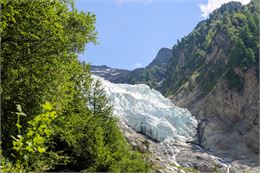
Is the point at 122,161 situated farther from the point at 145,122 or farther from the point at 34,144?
the point at 145,122

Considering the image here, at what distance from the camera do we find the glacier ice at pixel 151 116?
339 feet

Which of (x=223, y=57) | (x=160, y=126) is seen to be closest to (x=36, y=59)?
(x=160, y=126)

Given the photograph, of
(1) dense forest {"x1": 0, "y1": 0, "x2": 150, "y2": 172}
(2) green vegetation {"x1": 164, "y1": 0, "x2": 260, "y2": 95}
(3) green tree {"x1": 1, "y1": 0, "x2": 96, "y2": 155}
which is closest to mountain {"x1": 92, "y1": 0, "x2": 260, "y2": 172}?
(2) green vegetation {"x1": 164, "y1": 0, "x2": 260, "y2": 95}

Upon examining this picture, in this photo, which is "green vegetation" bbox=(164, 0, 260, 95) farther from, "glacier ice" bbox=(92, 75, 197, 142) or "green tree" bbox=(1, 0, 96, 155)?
"green tree" bbox=(1, 0, 96, 155)

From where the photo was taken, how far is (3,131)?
57.2 feet

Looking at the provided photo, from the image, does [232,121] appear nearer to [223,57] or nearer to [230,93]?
[230,93]

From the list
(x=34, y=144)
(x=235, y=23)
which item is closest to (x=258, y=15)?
(x=235, y=23)

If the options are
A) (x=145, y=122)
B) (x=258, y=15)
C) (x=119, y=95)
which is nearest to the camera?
(x=145, y=122)

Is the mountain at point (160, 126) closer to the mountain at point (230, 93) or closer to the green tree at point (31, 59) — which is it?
the mountain at point (230, 93)

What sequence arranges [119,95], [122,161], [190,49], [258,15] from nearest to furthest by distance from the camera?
1. [122,161]
2. [119,95]
3. [258,15]
4. [190,49]

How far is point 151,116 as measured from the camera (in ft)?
358

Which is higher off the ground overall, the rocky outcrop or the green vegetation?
the green vegetation

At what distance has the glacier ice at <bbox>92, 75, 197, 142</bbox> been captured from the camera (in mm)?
103438

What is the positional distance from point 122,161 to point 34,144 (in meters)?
30.1
